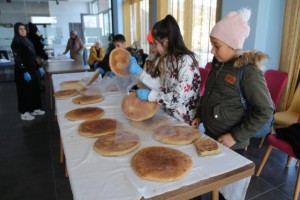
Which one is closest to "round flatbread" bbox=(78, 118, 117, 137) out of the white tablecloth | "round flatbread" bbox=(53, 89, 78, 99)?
Result: the white tablecloth

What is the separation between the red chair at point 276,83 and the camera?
2.26 meters

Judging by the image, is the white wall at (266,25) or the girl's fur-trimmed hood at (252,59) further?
the white wall at (266,25)

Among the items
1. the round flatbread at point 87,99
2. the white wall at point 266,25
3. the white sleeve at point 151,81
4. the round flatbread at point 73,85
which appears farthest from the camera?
the white wall at point 266,25

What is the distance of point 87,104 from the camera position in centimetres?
168

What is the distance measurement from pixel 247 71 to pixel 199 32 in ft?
9.05

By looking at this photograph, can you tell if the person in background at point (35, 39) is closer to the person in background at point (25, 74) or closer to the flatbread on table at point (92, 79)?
the person in background at point (25, 74)

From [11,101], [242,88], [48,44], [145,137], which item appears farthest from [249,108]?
[48,44]

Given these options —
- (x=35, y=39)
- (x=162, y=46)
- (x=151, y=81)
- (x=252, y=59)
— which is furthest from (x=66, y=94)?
(x=35, y=39)

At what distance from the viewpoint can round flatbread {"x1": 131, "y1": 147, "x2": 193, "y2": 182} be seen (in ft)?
2.60

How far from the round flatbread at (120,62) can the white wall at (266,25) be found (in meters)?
1.68

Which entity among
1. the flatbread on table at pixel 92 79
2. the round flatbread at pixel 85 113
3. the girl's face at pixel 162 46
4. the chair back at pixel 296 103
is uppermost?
the girl's face at pixel 162 46

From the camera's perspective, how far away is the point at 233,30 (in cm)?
108

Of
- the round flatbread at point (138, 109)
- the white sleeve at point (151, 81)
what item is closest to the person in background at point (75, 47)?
the white sleeve at point (151, 81)

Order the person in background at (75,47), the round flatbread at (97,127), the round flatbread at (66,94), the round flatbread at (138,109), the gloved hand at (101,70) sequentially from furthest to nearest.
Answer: the person in background at (75,47)
the gloved hand at (101,70)
the round flatbread at (66,94)
the round flatbread at (138,109)
the round flatbread at (97,127)
